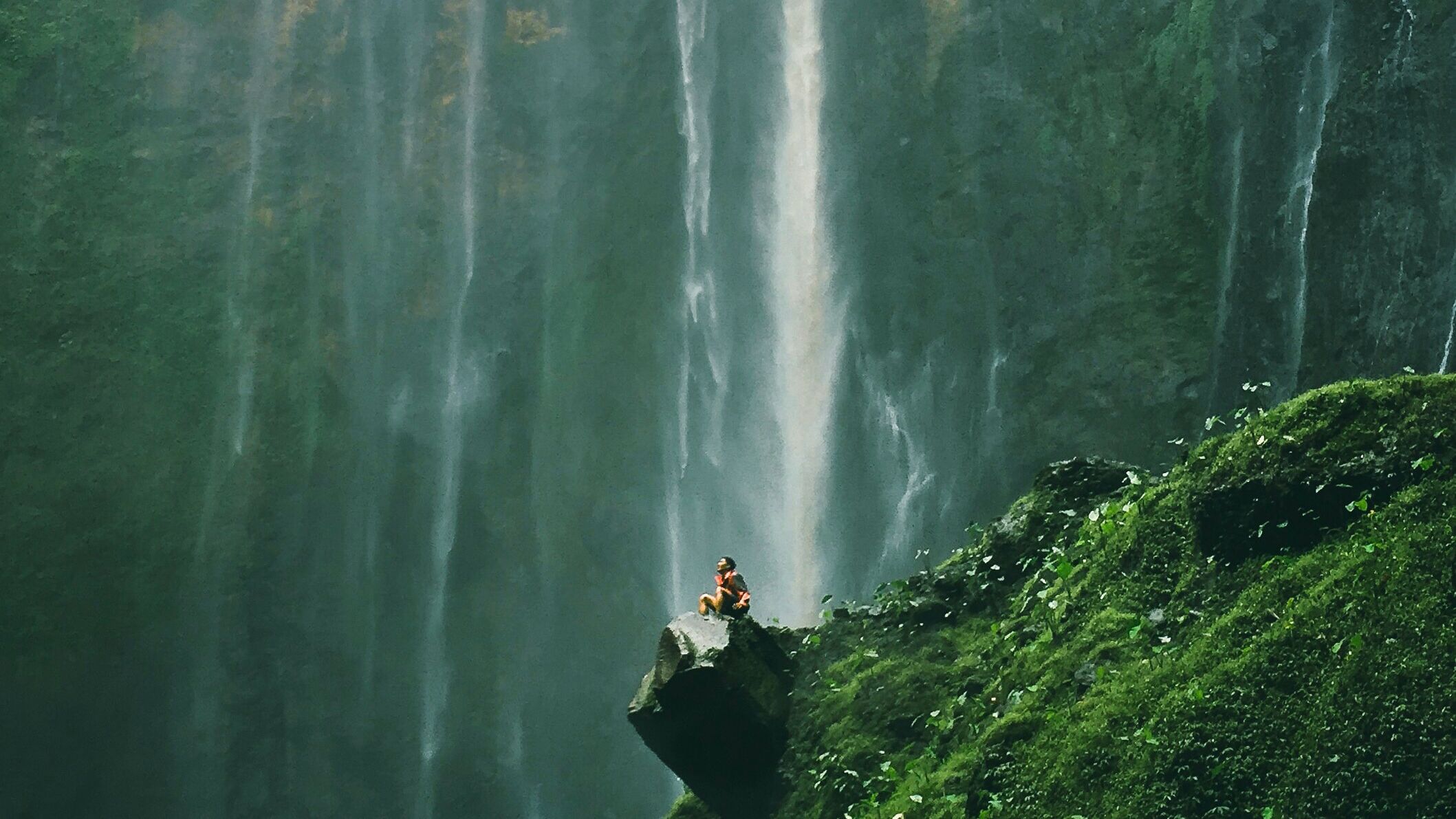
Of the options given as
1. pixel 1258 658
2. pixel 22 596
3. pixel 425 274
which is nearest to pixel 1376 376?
pixel 1258 658

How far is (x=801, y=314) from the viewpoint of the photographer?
23891 mm

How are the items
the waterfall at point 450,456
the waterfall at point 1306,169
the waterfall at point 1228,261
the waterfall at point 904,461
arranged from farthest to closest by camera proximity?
1. the waterfall at point 450,456
2. the waterfall at point 904,461
3. the waterfall at point 1228,261
4. the waterfall at point 1306,169

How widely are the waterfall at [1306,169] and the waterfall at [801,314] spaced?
7.96 m

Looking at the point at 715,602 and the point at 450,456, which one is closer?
the point at 715,602

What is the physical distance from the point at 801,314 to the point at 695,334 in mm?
2418

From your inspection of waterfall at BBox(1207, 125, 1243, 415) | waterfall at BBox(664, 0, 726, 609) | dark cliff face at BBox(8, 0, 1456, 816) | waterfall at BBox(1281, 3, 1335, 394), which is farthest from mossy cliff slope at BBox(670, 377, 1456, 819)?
waterfall at BBox(664, 0, 726, 609)

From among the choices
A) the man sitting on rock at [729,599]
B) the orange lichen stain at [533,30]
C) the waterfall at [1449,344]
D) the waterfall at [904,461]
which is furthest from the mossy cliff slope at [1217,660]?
the orange lichen stain at [533,30]

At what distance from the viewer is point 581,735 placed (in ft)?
81.5

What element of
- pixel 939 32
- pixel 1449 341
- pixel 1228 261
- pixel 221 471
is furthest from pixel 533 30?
pixel 1449 341

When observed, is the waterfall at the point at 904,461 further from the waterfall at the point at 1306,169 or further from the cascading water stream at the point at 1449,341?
the cascading water stream at the point at 1449,341

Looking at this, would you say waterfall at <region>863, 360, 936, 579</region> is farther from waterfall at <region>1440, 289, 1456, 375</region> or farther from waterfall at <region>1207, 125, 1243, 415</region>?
waterfall at <region>1440, 289, 1456, 375</region>

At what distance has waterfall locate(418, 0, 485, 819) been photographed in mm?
24609

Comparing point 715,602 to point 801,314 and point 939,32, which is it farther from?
point 939,32

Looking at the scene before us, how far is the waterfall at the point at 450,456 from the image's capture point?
2461cm
